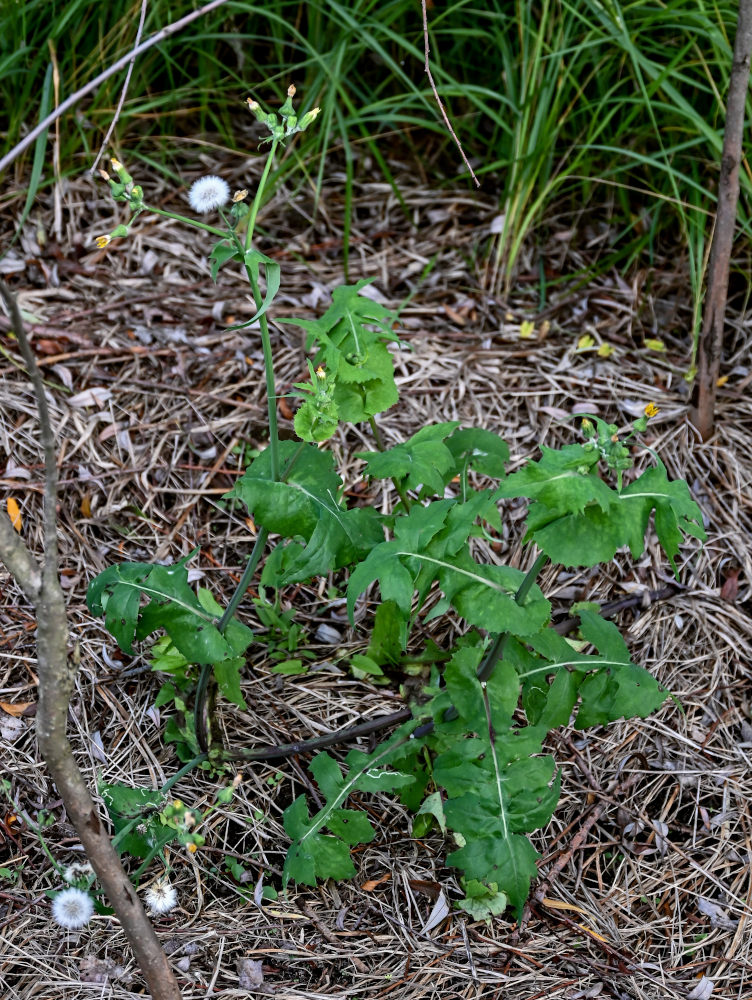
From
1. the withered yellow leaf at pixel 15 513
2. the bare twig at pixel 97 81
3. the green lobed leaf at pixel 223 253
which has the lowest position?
the withered yellow leaf at pixel 15 513

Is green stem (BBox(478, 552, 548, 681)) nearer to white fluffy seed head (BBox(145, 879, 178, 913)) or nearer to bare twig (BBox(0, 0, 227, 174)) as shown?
white fluffy seed head (BBox(145, 879, 178, 913))

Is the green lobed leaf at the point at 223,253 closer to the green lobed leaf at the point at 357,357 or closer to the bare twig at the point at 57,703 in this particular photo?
the green lobed leaf at the point at 357,357

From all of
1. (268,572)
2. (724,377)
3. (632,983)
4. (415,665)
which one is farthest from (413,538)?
(724,377)

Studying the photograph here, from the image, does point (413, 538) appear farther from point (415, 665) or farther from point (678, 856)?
point (678, 856)

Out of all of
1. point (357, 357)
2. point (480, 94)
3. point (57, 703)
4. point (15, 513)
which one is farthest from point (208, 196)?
point (480, 94)

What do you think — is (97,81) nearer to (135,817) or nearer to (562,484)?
(562,484)

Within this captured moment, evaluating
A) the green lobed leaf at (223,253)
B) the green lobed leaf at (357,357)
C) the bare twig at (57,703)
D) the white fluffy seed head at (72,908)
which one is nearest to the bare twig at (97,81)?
the bare twig at (57,703)

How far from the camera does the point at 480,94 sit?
10.5ft

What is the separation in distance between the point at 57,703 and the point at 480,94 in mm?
2500

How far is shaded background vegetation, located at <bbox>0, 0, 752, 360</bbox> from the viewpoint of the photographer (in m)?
2.87

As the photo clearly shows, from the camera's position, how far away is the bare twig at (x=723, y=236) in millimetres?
2410

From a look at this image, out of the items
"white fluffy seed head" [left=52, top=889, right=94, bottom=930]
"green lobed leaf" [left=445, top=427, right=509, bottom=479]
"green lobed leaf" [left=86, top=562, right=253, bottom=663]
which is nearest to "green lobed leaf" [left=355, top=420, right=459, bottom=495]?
"green lobed leaf" [left=445, top=427, right=509, bottom=479]

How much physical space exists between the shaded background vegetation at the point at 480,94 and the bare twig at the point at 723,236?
149 mm

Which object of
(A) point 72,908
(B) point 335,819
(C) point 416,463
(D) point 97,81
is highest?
(D) point 97,81
